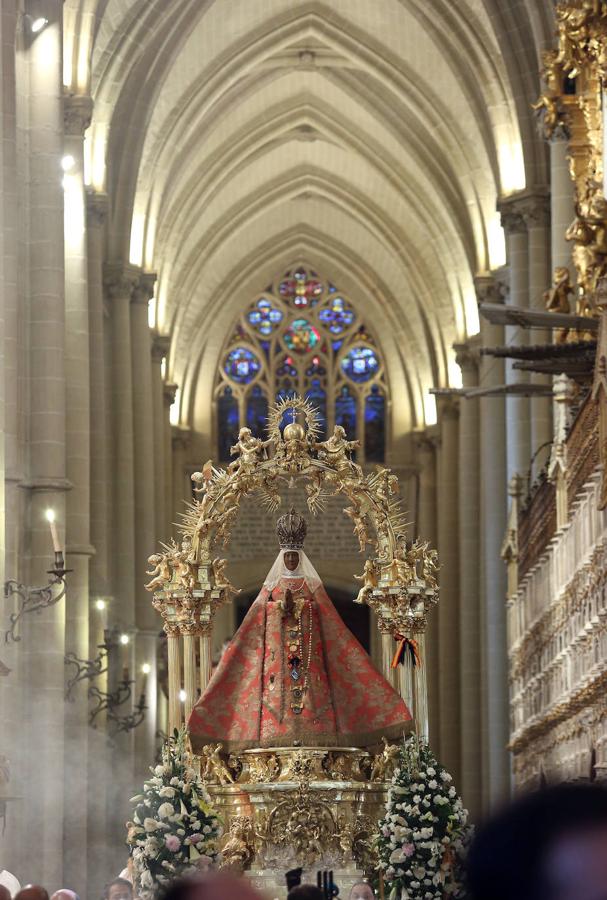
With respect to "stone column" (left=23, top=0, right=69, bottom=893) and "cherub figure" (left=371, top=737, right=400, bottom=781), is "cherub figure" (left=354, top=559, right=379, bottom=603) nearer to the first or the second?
"cherub figure" (left=371, top=737, right=400, bottom=781)

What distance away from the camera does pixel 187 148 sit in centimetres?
4053

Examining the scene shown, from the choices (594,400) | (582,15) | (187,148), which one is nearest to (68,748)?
(594,400)

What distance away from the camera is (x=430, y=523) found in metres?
47.2

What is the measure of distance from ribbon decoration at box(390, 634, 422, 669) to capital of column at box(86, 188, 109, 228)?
55.4 ft

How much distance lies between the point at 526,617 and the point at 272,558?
22.0 metres

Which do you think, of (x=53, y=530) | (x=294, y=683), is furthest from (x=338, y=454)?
(x=53, y=530)

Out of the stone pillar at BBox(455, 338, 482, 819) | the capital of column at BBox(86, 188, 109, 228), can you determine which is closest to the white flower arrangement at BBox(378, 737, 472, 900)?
the capital of column at BBox(86, 188, 109, 228)

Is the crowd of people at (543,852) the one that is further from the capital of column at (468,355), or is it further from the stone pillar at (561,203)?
the capital of column at (468,355)

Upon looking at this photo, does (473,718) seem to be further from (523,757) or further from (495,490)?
(523,757)

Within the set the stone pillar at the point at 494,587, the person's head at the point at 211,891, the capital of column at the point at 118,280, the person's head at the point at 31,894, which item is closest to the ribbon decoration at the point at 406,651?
the person's head at the point at 31,894

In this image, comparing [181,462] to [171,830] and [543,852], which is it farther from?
[543,852]

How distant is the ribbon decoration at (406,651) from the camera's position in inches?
599

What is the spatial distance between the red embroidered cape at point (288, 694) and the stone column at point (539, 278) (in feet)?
49.8

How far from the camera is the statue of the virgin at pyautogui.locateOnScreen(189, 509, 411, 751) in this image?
1472 centimetres
